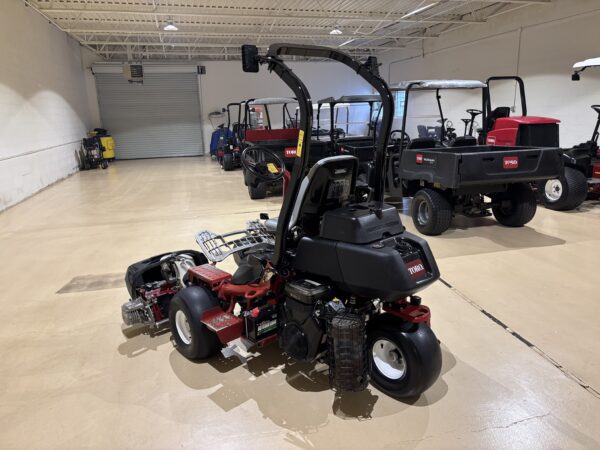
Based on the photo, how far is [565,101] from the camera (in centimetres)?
866

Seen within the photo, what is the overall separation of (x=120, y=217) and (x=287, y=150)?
119 inches

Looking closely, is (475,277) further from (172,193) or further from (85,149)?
(85,149)

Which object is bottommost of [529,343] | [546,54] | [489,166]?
[529,343]

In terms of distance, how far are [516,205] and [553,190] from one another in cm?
155

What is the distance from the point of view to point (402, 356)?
2.04 m

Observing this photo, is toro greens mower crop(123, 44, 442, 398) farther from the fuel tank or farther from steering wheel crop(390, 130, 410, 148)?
steering wheel crop(390, 130, 410, 148)

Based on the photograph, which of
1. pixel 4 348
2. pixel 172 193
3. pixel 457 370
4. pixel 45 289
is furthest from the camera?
pixel 172 193

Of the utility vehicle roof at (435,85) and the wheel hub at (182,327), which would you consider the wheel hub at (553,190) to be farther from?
the wheel hub at (182,327)

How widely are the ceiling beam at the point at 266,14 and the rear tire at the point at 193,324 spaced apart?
8722mm

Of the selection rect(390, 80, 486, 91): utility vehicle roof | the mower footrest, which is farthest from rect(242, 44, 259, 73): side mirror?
rect(390, 80, 486, 91): utility vehicle roof

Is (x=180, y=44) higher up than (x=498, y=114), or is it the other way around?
(x=180, y=44)

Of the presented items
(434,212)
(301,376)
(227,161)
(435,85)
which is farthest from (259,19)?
(301,376)

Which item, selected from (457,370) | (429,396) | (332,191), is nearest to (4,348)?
(332,191)

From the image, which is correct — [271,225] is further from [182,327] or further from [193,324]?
[182,327]
